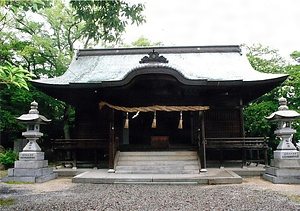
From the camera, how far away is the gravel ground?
483 cm

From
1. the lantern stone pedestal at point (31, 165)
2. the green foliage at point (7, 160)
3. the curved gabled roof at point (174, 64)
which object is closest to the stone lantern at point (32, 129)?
the lantern stone pedestal at point (31, 165)

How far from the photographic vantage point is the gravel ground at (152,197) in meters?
4.83

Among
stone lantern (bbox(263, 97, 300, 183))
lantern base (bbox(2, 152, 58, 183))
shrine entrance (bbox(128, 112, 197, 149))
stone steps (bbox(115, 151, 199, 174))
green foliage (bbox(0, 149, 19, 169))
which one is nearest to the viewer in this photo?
stone lantern (bbox(263, 97, 300, 183))

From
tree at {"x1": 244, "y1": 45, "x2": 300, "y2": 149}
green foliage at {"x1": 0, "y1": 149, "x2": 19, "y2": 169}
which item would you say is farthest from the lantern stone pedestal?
tree at {"x1": 244, "y1": 45, "x2": 300, "y2": 149}

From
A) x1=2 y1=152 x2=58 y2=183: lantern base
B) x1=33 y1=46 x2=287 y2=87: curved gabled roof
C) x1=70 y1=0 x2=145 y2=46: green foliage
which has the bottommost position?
x1=2 y1=152 x2=58 y2=183: lantern base

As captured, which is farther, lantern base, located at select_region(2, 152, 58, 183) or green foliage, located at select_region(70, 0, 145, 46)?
lantern base, located at select_region(2, 152, 58, 183)

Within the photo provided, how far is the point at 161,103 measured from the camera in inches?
423

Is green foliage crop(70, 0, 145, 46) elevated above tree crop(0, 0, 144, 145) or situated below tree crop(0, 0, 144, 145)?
below

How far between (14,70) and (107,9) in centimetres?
194

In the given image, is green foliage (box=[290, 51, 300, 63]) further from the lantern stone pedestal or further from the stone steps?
the lantern stone pedestal

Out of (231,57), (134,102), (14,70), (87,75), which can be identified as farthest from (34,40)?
(14,70)

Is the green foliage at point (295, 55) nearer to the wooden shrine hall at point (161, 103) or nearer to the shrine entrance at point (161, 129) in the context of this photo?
the wooden shrine hall at point (161, 103)

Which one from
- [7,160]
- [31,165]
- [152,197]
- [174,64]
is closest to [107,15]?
[152,197]

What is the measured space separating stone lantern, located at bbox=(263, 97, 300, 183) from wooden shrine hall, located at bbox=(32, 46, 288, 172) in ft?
4.96
